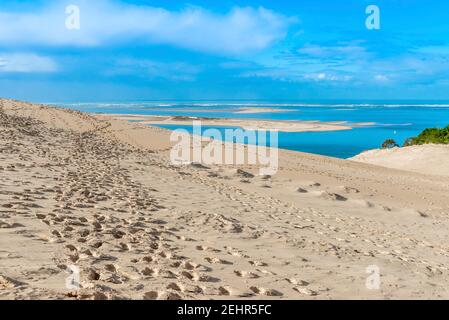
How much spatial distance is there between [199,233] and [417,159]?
25.4 metres

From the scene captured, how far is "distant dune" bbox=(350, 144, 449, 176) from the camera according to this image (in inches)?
1069

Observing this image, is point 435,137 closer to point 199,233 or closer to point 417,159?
point 417,159

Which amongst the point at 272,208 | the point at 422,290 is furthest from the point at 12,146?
the point at 422,290

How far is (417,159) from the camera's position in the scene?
29.3m

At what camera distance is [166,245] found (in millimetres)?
6547

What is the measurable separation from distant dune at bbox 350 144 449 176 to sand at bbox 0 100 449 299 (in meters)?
11.4
